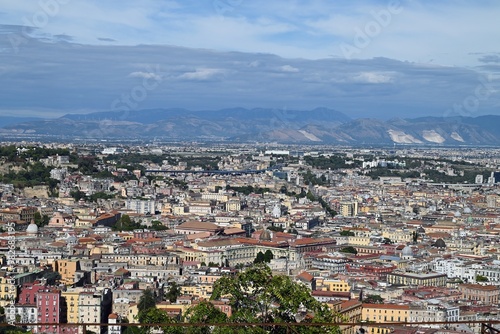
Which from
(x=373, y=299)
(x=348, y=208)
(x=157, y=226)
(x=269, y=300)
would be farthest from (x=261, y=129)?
(x=269, y=300)

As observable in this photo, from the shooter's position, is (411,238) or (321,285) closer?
(321,285)

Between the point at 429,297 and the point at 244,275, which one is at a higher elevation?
the point at 244,275

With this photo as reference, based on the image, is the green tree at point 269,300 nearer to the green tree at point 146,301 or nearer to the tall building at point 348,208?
the green tree at point 146,301

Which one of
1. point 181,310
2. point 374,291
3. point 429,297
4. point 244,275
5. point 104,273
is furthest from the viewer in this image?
point 104,273

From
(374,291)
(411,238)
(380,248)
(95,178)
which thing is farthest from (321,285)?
(95,178)

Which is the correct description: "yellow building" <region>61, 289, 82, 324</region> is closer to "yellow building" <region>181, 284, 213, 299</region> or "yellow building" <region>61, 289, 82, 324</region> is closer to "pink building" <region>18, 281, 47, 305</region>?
"pink building" <region>18, 281, 47, 305</region>

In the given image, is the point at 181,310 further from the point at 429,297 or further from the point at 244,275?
the point at 244,275

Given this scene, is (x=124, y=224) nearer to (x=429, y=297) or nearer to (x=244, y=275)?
(x=429, y=297)

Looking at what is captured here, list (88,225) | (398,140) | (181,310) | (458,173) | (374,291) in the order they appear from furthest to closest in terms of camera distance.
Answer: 1. (398,140)
2. (458,173)
3. (88,225)
4. (374,291)
5. (181,310)

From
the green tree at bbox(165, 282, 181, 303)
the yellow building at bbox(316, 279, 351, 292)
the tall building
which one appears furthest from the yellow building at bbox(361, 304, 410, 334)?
the tall building
